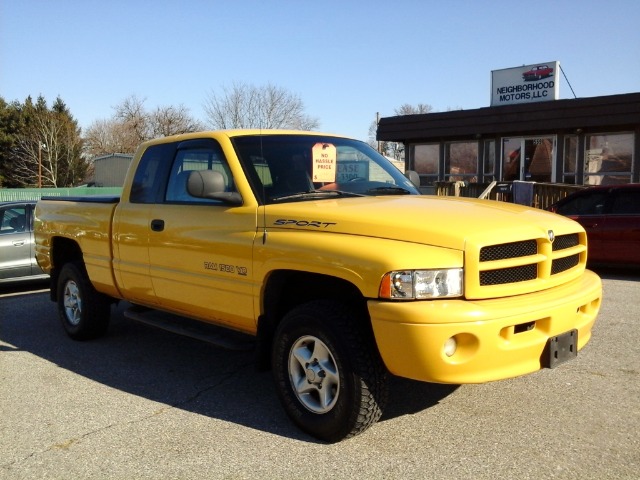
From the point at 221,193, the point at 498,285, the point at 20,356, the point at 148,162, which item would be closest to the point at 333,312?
the point at 498,285

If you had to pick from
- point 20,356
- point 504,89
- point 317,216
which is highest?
point 504,89

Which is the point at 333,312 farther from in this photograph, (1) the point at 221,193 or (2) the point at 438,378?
(1) the point at 221,193

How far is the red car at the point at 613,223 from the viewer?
9.73 m

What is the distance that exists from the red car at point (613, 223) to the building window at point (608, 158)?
7911 millimetres

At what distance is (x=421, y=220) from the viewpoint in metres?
3.60

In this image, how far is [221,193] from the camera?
14.1 feet

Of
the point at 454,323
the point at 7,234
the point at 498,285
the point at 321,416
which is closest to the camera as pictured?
the point at 454,323

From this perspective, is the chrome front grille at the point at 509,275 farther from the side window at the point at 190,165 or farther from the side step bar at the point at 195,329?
the side window at the point at 190,165

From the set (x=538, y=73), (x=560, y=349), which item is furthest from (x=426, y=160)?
(x=560, y=349)

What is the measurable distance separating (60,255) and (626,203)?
848cm

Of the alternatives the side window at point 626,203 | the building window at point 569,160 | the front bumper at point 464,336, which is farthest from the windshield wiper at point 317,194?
the building window at point 569,160

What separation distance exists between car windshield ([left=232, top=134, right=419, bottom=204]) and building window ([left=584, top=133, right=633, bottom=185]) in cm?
1452

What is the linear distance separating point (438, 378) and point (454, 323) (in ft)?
1.10

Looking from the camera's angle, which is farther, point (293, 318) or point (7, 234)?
point (7, 234)
